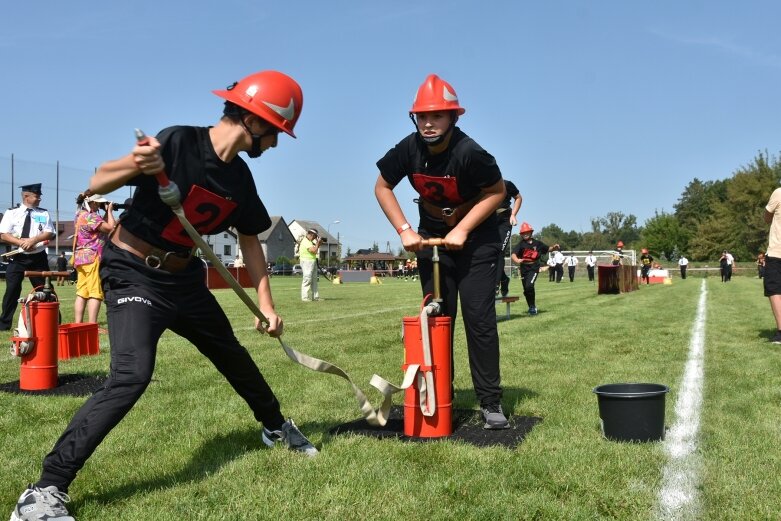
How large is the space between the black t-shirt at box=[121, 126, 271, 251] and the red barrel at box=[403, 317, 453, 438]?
151cm

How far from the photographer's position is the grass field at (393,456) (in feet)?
11.0

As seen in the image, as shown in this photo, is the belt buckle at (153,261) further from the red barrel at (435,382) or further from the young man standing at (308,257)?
the young man standing at (308,257)

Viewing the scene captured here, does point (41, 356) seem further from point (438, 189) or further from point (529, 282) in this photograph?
point (529, 282)

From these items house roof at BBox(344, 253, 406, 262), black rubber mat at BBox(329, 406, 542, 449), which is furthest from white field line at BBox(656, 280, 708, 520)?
house roof at BBox(344, 253, 406, 262)

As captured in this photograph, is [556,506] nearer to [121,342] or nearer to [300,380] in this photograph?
[121,342]

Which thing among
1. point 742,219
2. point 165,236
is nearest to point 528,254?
point 165,236

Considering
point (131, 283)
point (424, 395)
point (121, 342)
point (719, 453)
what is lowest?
point (719, 453)

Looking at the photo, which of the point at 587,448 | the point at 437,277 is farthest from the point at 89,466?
the point at 587,448

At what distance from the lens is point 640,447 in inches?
167

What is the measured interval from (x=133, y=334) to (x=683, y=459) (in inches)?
119

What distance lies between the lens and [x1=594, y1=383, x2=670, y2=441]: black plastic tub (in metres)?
4.35

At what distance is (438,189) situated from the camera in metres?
4.99

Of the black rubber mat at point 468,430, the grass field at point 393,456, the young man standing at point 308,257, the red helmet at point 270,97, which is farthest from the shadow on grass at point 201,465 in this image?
the young man standing at point 308,257

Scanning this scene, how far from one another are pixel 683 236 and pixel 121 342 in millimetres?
123773
